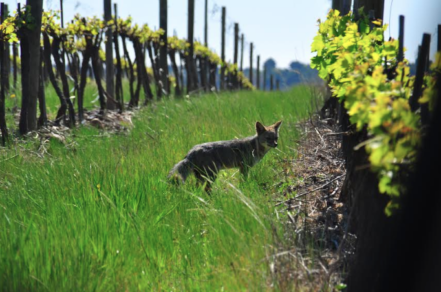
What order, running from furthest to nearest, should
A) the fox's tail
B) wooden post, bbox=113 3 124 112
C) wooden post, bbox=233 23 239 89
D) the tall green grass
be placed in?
wooden post, bbox=233 23 239 89
wooden post, bbox=113 3 124 112
the fox's tail
the tall green grass

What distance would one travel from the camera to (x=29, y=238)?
401 centimetres

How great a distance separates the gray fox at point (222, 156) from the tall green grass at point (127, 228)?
0.58 feet

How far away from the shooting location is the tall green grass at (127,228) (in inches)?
146

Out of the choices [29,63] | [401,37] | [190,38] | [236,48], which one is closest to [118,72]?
[29,63]

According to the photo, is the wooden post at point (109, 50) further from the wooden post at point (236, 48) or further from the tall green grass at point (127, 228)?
the wooden post at point (236, 48)

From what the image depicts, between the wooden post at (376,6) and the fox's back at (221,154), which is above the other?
the wooden post at (376,6)

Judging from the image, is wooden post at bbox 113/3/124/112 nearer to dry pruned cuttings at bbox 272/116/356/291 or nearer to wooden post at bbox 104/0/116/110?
wooden post at bbox 104/0/116/110

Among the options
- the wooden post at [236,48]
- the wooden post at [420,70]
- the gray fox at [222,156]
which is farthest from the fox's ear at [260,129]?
the wooden post at [236,48]

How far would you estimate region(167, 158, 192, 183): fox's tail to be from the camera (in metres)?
5.89

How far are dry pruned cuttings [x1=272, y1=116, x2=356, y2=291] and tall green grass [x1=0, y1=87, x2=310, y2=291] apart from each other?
19 centimetres

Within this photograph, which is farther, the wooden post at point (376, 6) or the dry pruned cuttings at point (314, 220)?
the wooden post at point (376, 6)

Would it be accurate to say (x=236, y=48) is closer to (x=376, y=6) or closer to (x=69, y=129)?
(x=69, y=129)

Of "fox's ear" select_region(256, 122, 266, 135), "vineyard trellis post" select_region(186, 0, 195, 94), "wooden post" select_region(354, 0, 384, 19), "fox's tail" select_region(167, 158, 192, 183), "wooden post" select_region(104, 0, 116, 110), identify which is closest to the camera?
"fox's tail" select_region(167, 158, 192, 183)

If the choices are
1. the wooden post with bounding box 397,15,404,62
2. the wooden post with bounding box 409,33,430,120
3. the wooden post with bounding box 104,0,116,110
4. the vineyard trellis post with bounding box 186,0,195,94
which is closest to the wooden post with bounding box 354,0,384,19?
the wooden post with bounding box 397,15,404,62
